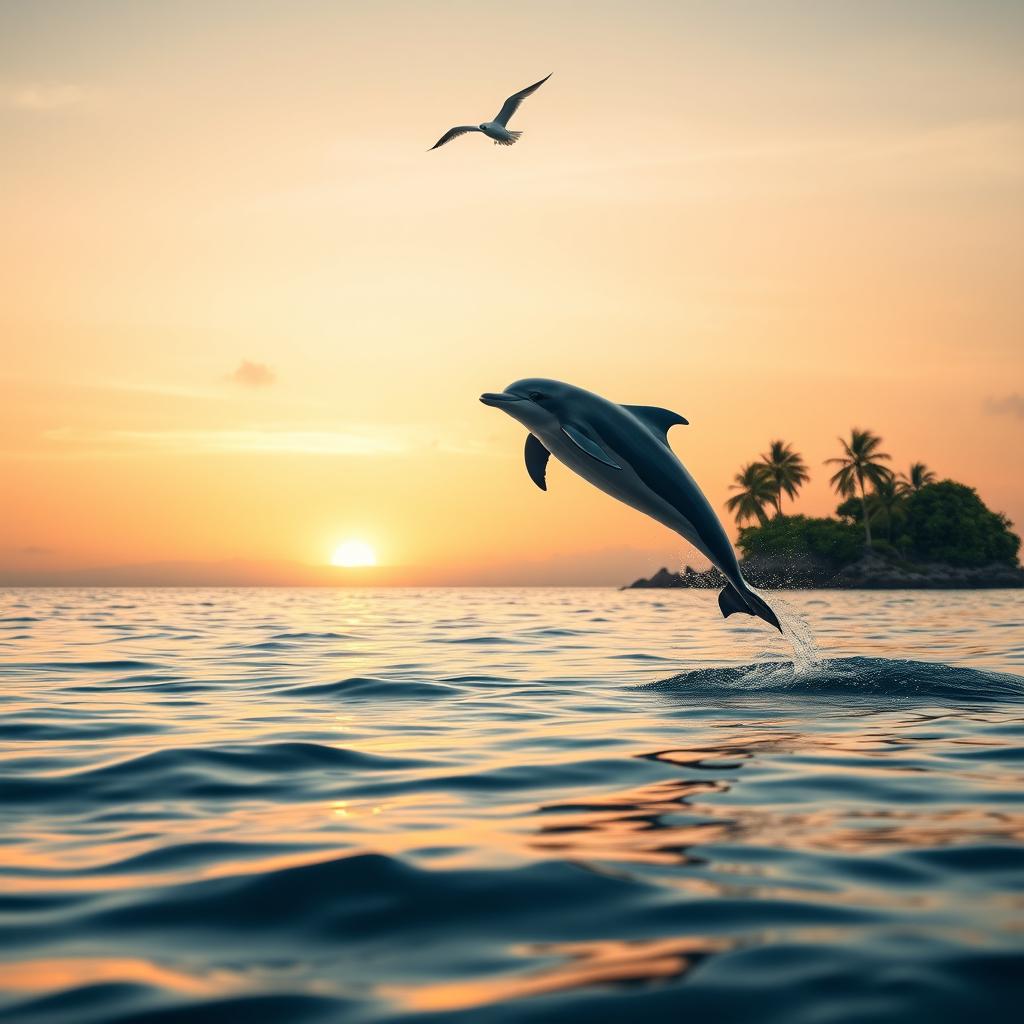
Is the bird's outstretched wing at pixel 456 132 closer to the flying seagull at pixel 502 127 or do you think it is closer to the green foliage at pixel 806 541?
the flying seagull at pixel 502 127

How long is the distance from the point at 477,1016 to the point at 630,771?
3992 millimetres

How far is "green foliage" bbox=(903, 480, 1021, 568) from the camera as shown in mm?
104250

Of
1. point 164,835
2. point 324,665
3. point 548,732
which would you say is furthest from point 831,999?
point 324,665

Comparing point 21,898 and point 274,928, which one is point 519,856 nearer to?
point 274,928

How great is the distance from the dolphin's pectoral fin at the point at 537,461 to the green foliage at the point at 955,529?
329ft

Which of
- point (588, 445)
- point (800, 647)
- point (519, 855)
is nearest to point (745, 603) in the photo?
point (588, 445)

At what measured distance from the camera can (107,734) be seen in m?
9.40

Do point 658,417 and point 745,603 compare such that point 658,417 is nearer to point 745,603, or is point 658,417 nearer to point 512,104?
point 745,603

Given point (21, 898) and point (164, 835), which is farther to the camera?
point (164, 835)

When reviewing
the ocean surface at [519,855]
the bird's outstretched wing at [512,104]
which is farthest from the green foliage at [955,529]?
the ocean surface at [519,855]

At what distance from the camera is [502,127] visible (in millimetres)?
17438

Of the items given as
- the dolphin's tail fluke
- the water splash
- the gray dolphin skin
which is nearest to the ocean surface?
the dolphin's tail fluke

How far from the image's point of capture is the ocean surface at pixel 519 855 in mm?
3561

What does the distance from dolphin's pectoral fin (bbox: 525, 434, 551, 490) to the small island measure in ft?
307
